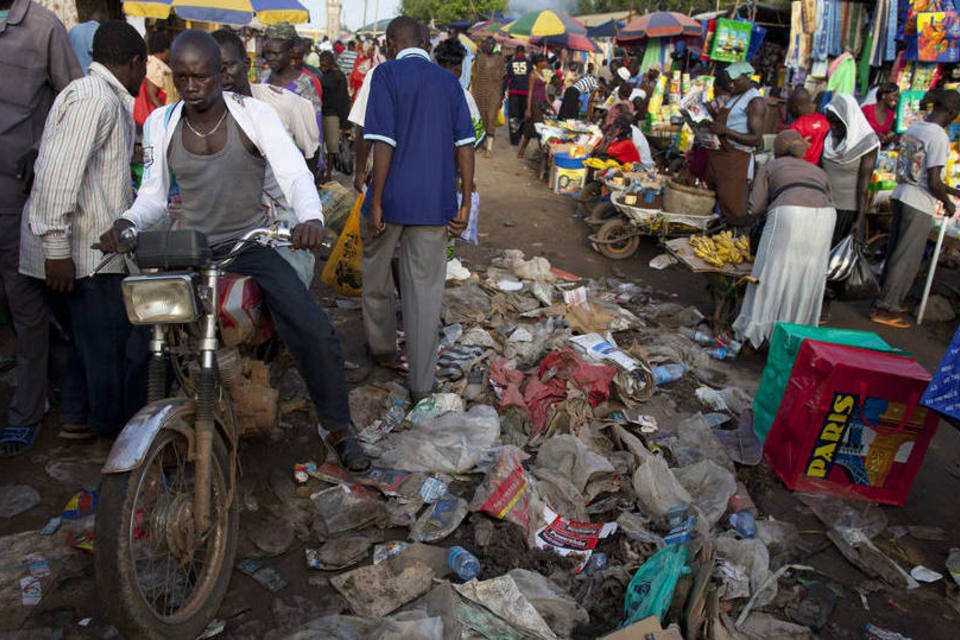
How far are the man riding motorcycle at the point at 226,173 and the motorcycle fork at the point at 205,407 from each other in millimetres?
450

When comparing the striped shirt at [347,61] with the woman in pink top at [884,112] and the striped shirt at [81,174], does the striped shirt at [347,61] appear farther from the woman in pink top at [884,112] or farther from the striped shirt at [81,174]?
the striped shirt at [81,174]

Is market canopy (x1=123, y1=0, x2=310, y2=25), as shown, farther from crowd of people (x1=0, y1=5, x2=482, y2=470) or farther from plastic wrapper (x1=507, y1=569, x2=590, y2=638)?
plastic wrapper (x1=507, y1=569, x2=590, y2=638)

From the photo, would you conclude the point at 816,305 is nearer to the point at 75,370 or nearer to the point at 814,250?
the point at 814,250

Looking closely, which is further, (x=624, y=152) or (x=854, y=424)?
(x=624, y=152)

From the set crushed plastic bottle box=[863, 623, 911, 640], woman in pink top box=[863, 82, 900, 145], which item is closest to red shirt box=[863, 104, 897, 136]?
woman in pink top box=[863, 82, 900, 145]

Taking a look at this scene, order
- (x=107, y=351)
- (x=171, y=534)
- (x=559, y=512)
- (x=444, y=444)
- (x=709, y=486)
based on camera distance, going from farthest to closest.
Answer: (x=444, y=444), (x=709, y=486), (x=107, y=351), (x=559, y=512), (x=171, y=534)

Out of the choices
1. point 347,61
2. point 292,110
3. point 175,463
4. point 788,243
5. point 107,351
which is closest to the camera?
point 175,463

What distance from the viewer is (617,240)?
27.1ft

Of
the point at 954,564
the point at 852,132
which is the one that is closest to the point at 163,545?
the point at 954,564

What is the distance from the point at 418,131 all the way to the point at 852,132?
4440mm

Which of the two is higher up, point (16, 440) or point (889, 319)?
point (889, 319)

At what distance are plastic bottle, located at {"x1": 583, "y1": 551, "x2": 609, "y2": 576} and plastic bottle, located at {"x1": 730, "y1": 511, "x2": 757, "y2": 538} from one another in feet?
2.48

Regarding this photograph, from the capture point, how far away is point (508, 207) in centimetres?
1037

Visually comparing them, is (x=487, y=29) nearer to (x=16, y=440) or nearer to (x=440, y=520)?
(x=16, y=440)
